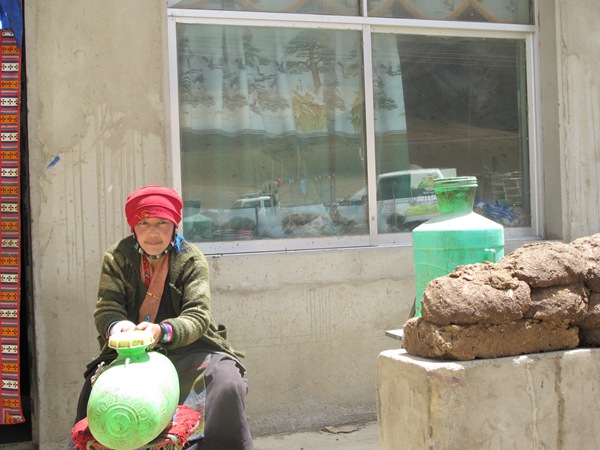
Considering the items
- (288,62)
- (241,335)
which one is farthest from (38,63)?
(241,335)

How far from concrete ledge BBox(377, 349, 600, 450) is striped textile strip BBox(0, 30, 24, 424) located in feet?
7.55

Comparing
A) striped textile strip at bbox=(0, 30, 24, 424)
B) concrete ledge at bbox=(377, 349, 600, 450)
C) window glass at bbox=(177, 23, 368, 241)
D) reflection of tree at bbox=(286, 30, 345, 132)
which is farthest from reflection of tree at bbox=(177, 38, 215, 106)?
concrete ledge at bbox=(377, 349, 600, 450)

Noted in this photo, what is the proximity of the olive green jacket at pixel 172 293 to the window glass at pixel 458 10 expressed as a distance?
2.66m

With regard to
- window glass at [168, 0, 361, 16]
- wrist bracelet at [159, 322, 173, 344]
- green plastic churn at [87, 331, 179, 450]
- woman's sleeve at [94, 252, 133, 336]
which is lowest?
green plastic churn at [87, 331, 179, 450]

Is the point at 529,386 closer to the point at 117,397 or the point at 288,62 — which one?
the point at 117,397

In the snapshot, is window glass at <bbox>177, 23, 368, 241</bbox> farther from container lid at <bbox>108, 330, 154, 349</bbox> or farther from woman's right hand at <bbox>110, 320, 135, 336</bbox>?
container lid at <bbox>108, 330, 154, 349</bbox>

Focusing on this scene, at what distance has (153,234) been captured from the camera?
3.28 metres

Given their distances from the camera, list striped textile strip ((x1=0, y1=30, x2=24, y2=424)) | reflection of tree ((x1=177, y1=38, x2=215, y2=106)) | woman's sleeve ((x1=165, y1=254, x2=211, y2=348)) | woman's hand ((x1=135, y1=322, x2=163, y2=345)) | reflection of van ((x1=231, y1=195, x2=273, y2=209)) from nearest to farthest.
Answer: woman's hand ((x1=135, y1=322, x2=163, y2=345)) < woman's sleeve ((x1=165, y1=254, x2=211, y2=348)) < striped textile strip ((x1=0, y1=30, x2=24, y2=424)) < reflection of tree ((x1=177, y1=38, x2=215, y2=106)) < reflection of van ((x1=231, y1=195, x2=273, y2=209))

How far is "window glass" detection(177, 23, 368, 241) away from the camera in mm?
4828

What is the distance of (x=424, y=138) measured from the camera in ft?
17.8

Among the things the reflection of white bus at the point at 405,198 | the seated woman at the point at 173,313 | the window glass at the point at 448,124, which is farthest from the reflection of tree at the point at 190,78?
the seated woman at the point at 173,313

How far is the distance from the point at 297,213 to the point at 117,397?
2.57 m

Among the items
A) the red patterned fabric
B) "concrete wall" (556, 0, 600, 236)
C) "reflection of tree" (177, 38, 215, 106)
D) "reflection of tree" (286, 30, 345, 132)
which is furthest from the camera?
"concrete wall" (556, 0, 600, 236)

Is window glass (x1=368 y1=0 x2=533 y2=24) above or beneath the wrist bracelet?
above
